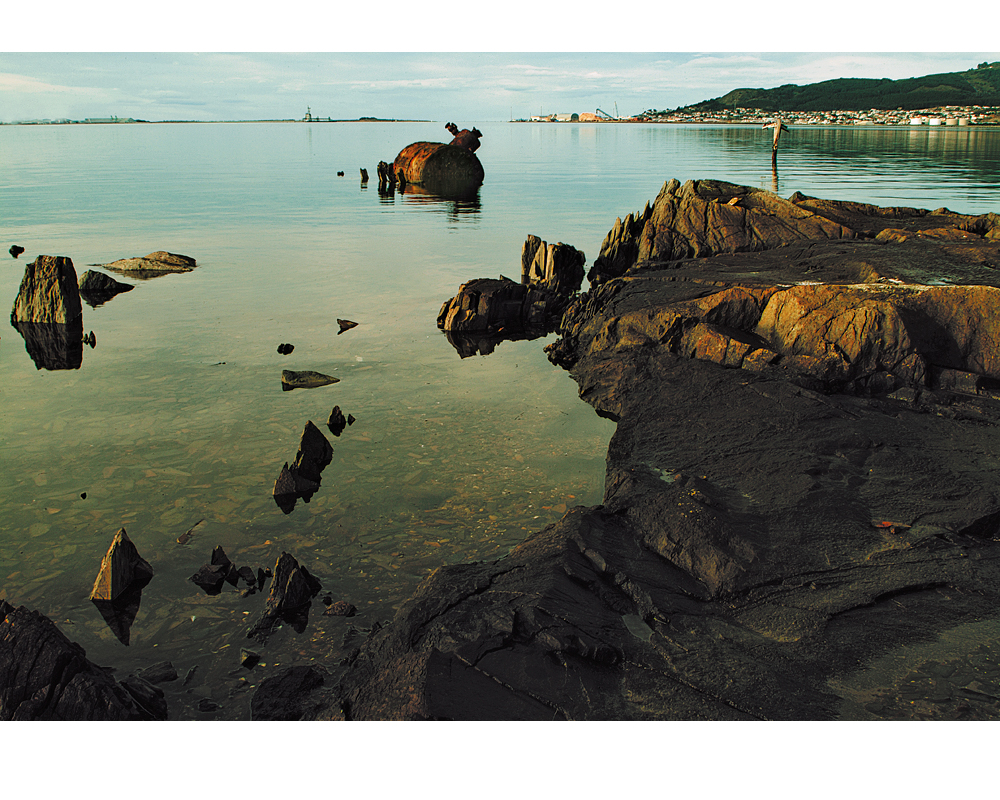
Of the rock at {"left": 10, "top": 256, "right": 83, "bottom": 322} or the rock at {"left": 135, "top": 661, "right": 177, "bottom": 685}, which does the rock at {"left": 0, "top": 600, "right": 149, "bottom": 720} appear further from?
the rock at {"left": 10, "top": 256, "right": 83, "bottom": 322}

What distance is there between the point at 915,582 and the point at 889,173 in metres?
39.4

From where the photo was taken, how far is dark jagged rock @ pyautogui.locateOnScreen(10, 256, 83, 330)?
13.6 metres

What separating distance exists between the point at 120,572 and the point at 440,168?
35.6 metres

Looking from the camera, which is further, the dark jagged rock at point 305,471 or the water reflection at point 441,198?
the water reflection at point 441,198

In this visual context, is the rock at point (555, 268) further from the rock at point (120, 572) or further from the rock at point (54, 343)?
the rock at point (120, 572)

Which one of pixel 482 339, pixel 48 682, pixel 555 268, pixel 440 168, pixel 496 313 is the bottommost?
pixel 48 682

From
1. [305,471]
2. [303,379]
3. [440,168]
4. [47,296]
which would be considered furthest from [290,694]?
[440,168]

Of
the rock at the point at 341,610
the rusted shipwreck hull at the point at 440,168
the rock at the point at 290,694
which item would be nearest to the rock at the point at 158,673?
the rock at the point at 290,694

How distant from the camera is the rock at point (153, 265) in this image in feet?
59.5

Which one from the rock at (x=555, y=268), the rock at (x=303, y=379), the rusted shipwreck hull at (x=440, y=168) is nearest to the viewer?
the rock at (x=303, y=379)

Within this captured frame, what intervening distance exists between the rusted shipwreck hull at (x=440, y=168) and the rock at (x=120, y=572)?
33.7 metres

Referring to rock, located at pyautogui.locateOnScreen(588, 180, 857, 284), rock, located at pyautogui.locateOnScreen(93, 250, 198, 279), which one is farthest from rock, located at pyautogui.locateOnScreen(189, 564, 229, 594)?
rock, located at pyautogui.locateOnScreen(93, 250, 198, 279)

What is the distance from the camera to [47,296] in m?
13.6

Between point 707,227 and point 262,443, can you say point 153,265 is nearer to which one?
point 262,443
